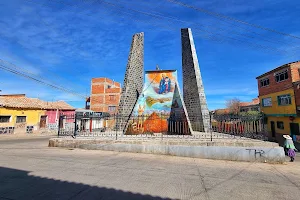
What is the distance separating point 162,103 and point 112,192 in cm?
977

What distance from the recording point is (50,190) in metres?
4.10

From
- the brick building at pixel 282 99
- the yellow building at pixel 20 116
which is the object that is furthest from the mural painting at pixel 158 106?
the yellow building at pixel 20 116

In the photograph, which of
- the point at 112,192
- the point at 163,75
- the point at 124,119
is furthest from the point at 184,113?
the point at 112,192

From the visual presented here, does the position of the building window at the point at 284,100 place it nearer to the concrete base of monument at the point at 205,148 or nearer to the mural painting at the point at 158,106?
the mural painting at the point at 158,106

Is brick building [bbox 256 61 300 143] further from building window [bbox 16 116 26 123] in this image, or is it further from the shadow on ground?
building window [bbox 16 116 26 123]

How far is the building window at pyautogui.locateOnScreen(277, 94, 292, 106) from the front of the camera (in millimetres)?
19719

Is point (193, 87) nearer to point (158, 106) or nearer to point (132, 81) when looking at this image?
point (158, 106)

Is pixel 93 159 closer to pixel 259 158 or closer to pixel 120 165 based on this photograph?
pixel 120 165

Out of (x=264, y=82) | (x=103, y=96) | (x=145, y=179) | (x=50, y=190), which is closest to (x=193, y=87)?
(x=145, y=179)

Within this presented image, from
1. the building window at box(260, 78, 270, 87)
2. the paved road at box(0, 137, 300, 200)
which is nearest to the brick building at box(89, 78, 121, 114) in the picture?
the building window at box(260, 78, 270, 87)

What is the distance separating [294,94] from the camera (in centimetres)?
1889

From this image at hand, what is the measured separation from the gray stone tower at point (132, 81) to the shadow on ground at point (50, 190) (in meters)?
8.52

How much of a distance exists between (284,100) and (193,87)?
15.4m

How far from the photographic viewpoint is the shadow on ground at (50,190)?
149 inches
